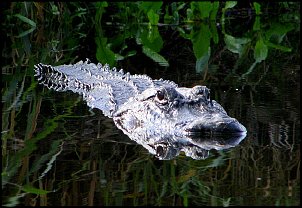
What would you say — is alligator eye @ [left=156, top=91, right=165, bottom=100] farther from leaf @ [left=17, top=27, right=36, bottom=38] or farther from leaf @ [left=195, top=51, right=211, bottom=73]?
leaf @ [left=17, top=27, right=36, bottom=38]

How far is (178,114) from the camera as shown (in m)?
5.20

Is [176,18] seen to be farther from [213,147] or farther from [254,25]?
[213,147]

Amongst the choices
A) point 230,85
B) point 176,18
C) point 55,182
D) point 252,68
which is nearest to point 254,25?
point 176,18

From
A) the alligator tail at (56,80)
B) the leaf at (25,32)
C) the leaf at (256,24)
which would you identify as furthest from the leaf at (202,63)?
the leaf at (25,32)

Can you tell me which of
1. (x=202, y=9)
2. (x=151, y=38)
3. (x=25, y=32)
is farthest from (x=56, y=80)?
(x=202, y=9)

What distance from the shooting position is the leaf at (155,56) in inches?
366

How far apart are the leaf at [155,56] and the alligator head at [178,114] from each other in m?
3.59

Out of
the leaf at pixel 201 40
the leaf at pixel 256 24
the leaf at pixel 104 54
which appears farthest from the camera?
the leaf at pixel 256 24

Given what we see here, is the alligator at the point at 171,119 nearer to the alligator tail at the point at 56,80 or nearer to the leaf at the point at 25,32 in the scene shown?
the alligator tail at the point at 56,80

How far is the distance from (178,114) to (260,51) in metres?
4.98

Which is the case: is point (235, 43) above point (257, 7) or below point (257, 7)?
below

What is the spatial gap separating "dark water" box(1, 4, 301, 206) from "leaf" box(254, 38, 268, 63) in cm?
75

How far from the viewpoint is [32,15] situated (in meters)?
12.3

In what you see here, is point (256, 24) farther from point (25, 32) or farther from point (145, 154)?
point (145, 154)
